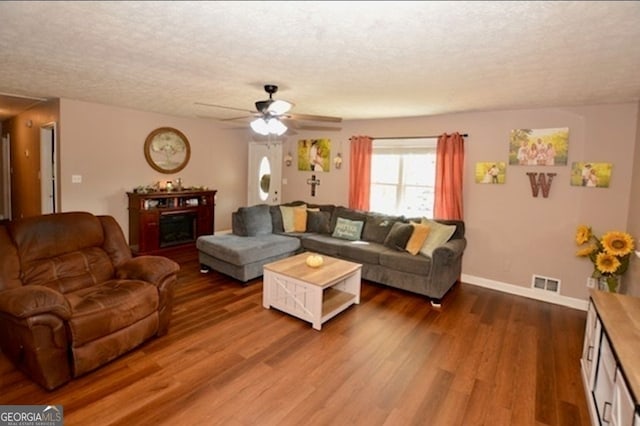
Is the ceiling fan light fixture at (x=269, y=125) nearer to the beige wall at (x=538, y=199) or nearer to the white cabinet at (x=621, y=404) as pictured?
the beige wall at (x=538, y=199)

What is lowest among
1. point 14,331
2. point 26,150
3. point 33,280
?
point 14,331

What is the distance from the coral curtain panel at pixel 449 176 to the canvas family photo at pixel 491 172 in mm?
224

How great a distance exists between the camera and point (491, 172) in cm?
444

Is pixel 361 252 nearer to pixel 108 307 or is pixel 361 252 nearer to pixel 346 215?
pixel 346 215

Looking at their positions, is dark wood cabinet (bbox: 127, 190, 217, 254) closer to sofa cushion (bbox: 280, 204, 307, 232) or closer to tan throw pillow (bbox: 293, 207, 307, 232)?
sofa cushion (bbox: 280, 204, 307, 232)

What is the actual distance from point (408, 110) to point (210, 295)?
3.44m

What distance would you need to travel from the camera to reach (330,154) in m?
6.03

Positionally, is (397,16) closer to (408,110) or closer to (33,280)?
(408,110)

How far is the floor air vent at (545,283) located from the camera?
13.5 feet

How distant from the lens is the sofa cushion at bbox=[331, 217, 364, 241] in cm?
507

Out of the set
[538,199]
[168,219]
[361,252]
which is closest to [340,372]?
[361,252]

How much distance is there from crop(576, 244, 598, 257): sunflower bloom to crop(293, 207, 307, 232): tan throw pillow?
3.62 m

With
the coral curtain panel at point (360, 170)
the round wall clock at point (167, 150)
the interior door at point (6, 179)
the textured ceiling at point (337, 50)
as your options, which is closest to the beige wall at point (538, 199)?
the textured ceiling at point (337, 50)

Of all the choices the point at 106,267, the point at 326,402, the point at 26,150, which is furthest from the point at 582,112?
the point at 26,150
